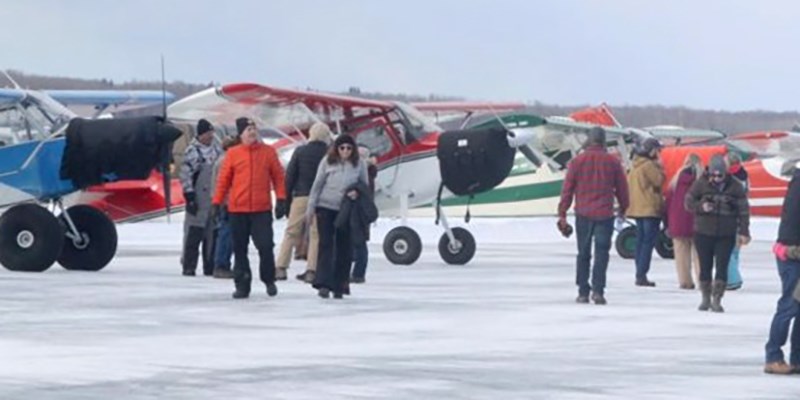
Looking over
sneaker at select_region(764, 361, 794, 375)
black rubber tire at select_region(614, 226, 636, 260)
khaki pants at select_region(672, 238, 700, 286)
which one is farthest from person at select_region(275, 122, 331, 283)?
black rubber tire at select_region(614, 226, 636, 260)

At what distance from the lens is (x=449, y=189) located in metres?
23.9

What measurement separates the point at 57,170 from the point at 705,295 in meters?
7.18

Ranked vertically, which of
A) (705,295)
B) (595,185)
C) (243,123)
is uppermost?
(243,123)

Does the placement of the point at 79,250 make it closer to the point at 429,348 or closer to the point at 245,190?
the point at 245,190

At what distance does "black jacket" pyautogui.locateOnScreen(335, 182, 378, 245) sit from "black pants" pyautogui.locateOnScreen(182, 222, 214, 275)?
11.3 feet

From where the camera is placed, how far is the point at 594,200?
57.3 feet

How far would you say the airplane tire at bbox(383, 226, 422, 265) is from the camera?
23578 millimetres

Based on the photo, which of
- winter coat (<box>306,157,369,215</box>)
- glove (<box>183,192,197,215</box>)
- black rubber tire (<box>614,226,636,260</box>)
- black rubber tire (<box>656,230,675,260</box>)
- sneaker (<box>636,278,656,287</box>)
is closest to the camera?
winter coat (<box>306,157,369,215</box>)

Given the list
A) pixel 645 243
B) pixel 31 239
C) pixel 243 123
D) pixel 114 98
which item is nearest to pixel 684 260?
pixel 645 243

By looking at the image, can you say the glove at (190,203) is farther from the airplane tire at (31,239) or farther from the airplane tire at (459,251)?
the airplane tire at (459,251)

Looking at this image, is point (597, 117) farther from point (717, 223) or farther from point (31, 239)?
point (717, 223)

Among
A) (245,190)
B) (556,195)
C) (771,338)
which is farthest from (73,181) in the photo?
(556,195)

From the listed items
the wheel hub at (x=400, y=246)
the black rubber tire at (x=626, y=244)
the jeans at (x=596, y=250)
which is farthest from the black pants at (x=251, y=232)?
the black rubber tire at (x=626, y=244)

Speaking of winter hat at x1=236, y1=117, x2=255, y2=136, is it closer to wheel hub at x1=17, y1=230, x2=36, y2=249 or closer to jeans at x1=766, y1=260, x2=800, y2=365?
wheel hub at x1=17, y1=230, x2=36, y2=249
